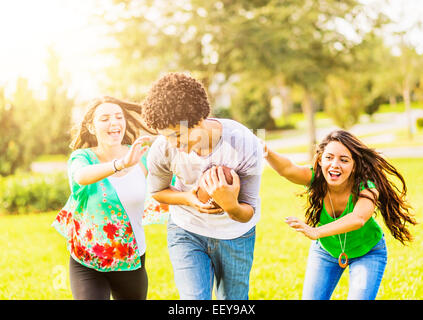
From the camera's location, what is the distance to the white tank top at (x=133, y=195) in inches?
132

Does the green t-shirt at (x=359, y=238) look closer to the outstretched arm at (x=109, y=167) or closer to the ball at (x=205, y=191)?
the ball at (x=205, y=191)

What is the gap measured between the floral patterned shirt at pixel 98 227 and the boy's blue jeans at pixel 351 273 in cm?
127

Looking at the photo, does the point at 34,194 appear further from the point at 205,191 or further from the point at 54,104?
the point at 205,191

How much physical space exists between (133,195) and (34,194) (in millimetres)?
8589

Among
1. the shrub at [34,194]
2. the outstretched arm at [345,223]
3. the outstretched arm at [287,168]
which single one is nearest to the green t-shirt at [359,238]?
the outstretched arm at [345,223]

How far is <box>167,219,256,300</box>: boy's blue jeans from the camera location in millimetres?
2914

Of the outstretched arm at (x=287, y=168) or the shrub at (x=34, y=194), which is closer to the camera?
the outstretched arm at (x=287, y=168)

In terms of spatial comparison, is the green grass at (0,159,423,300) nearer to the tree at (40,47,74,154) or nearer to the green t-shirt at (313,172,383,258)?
the green t-shirt at (313,172,383,258)

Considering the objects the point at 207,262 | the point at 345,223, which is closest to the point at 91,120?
the point at 207,262

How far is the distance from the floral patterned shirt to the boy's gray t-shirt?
1.52 ft

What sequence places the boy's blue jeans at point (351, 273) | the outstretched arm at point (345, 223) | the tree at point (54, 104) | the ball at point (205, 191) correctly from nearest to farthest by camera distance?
the ball at point (205, 191)
the outstretched arm at point (345, 223)
the boy's blue jeans at point (351, 273)
the tree at point (54, 104)

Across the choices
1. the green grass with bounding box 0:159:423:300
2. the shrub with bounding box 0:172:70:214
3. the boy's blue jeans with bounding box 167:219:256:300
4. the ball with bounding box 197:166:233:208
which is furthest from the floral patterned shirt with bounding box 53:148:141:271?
the shrub with bounding box 0:172:70:214

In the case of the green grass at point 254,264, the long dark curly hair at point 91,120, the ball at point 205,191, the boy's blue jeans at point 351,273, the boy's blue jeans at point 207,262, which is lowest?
the green grass at point 254,264

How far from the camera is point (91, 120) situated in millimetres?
3574
